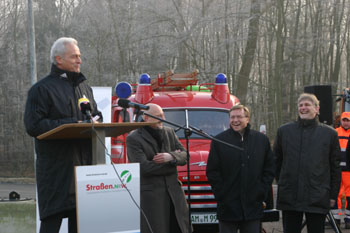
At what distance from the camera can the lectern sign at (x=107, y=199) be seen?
416 centimetres

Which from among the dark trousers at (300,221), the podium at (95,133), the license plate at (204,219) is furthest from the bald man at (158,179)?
the podium at (95,133)

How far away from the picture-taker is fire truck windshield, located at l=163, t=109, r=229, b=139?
9.52 m

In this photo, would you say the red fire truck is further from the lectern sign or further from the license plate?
the lectern sign

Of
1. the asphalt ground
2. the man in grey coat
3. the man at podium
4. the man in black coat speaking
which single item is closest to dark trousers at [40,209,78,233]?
the man at podium

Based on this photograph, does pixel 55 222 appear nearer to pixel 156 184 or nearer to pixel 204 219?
pixel 156 184

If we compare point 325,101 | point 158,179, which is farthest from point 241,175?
point 325,101

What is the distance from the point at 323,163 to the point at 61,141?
3144 millimetres

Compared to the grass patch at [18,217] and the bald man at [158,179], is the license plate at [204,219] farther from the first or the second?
the grass patch at [18,217]

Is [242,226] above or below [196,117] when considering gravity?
below

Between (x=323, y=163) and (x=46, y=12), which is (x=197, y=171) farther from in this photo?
(x=46, y=12)

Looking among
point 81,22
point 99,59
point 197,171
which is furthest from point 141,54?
point 197,171

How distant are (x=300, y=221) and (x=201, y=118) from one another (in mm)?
3502

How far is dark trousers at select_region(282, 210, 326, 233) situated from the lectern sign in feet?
8.66

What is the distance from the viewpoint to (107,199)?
427 centimetres
